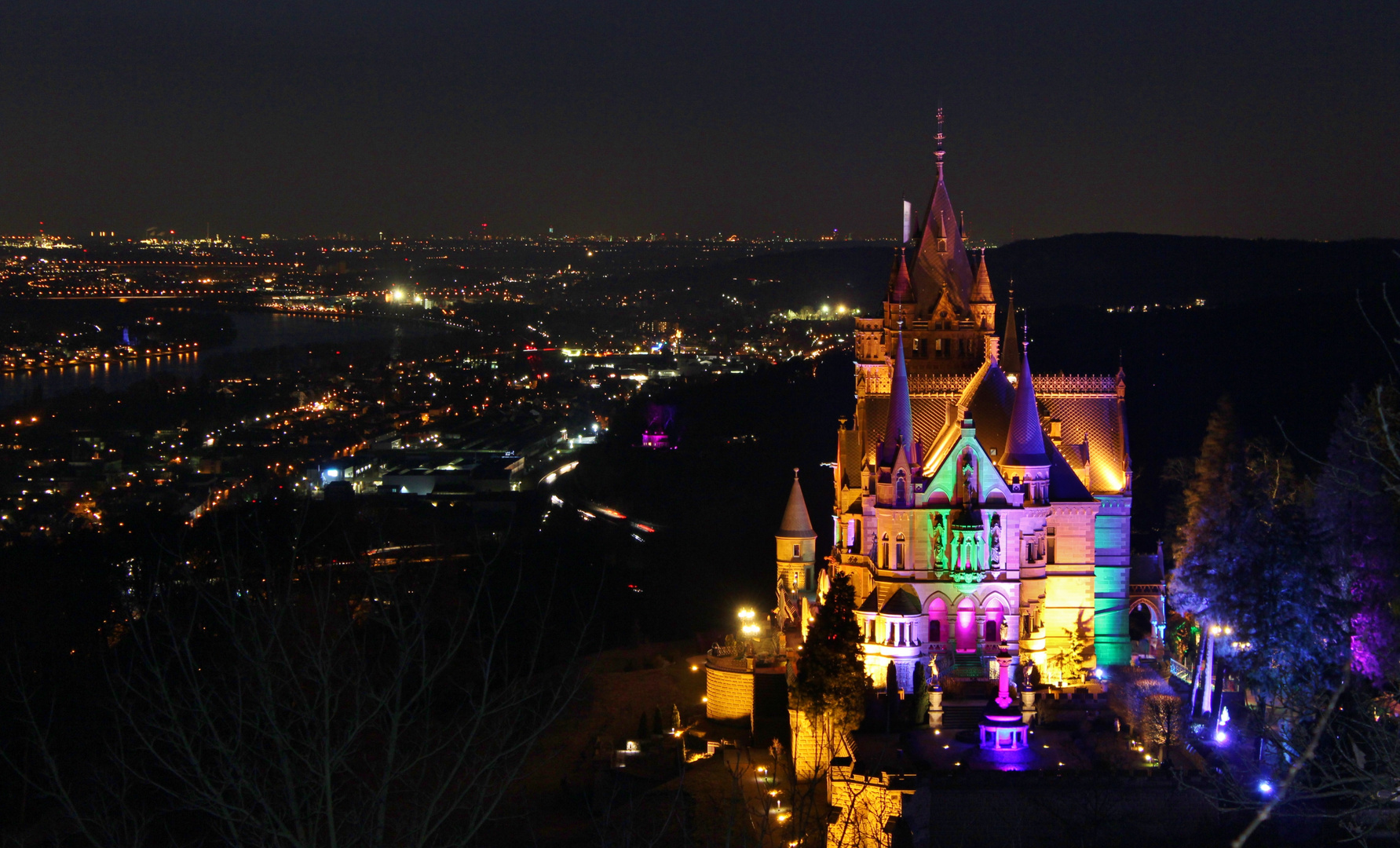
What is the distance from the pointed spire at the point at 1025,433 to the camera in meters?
34.4

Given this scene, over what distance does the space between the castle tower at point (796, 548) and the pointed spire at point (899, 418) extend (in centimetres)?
615

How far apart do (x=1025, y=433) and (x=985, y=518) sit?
223 cm

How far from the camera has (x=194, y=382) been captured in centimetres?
14550

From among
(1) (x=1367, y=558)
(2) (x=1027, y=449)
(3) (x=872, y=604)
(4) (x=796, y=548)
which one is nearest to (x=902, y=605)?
(3) (x=872, y=604)

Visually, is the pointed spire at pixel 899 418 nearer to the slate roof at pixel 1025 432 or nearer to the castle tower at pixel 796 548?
the slate roof at pixel 1025 432

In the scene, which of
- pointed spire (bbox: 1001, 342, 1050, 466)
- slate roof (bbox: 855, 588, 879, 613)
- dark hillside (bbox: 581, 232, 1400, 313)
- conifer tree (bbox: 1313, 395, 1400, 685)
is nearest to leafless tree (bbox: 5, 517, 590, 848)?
slate roof (bbox: 855, 588, 879, 613)

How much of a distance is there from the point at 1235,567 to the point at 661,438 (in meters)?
67.0

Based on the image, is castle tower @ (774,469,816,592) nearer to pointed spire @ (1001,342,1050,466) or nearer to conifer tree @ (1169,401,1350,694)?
pointed spire @ (1001,342,1050,466)

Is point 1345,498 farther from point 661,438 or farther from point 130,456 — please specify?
point 130,456

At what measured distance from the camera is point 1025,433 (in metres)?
34.5

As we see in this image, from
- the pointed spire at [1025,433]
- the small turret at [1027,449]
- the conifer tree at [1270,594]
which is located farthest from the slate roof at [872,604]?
the conifer tree at [1270,594]

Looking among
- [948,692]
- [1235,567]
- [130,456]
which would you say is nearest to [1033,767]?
[948,692]

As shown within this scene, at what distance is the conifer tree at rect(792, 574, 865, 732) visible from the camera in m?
30.2

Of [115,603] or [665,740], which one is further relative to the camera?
[115,603]
